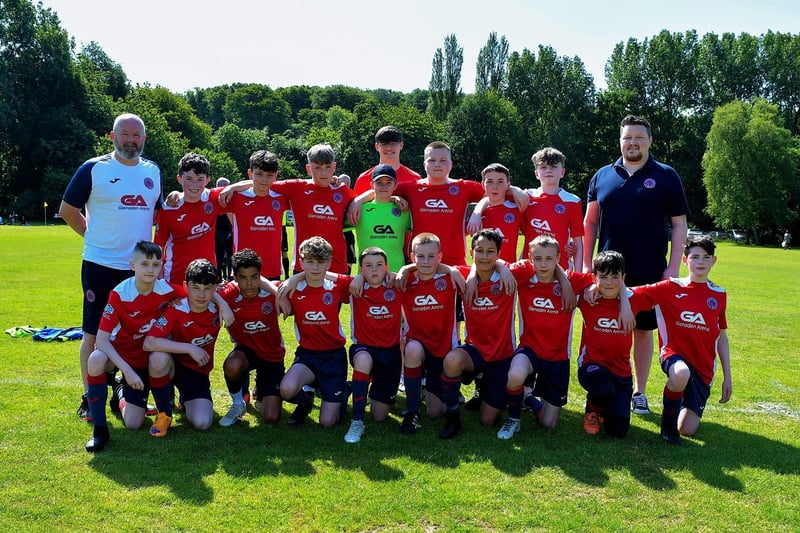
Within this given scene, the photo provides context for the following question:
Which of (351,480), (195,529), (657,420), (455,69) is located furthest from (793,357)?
(455,69)

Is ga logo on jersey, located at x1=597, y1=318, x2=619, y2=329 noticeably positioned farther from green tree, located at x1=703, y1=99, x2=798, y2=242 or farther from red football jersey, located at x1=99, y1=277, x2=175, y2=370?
green tree, located at x1=703, y1=99, x2=798, y2=242

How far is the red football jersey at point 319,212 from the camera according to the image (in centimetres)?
566

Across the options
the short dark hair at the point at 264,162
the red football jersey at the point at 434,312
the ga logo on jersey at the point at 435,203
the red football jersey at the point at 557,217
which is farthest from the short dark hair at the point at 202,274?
the red football jersey at the point at 557,217

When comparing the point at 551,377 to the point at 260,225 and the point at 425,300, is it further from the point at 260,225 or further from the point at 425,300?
the point at 260,225

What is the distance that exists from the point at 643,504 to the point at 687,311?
195cm

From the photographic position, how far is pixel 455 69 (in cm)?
6009

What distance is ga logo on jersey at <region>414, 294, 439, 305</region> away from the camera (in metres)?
5.02

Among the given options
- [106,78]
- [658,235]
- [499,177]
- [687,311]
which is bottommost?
[687,311]

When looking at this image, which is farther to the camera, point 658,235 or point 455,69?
point 455,69

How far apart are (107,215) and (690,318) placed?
16.4ft

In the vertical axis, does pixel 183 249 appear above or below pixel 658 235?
below

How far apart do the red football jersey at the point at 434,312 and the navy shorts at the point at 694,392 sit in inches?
72.2

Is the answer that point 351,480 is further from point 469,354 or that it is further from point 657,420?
point 657,420

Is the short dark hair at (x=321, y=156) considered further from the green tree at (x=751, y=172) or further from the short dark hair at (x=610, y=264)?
the green tree at (x=751, y=172)
